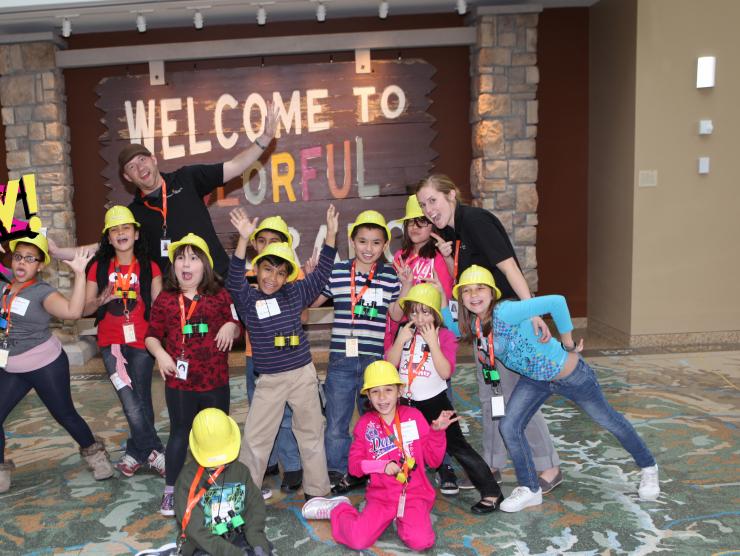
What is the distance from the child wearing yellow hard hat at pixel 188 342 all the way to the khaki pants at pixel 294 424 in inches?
8.1

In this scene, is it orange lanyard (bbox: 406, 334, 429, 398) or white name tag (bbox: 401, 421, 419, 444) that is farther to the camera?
orange lanyard (bbox: 406, 334, 429, 398)

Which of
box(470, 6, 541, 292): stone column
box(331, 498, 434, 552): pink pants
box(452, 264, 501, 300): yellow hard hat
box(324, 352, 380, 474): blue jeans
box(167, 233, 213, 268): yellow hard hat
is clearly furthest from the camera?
box(470, 6, 541, 292): stone column

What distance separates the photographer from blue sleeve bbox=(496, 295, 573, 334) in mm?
2877

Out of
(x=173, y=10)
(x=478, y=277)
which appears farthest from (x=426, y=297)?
(x=173, y=10)

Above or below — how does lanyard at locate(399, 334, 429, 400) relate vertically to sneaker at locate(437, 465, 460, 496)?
above

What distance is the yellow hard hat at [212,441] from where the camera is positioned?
2.54 m

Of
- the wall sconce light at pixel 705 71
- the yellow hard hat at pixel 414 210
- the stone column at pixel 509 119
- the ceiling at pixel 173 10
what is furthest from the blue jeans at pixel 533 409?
the ceiling at pixel 173 10

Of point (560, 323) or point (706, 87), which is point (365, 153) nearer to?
point (706, 87)

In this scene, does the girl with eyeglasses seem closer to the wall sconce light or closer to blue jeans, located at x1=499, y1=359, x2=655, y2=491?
blue jeans, located at x1=499, y1=359, x2=655, y2=491

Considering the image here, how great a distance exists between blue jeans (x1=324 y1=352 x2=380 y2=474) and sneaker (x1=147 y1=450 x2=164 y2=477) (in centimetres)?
87

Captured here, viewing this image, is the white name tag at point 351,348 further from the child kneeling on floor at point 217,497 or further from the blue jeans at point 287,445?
the child kneeling on floor at point 217,497

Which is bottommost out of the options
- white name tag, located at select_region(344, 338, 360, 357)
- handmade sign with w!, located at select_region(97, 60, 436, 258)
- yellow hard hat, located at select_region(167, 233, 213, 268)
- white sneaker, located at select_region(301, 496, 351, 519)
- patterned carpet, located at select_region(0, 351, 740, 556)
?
patterned carpet, located at select_region(0, 351, 740, 556)

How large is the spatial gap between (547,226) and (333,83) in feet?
7.68

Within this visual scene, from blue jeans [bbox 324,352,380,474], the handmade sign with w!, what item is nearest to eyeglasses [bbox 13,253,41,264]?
blue jeans [bbox 324,352,380,474]
